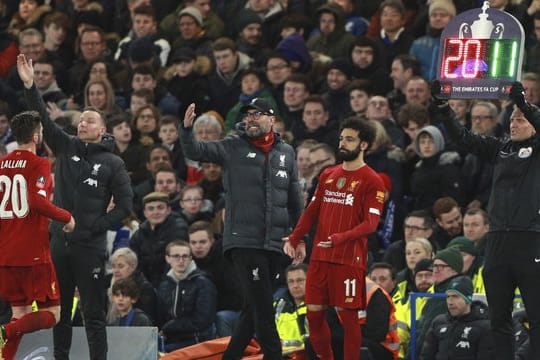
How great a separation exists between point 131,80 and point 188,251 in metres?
5.39

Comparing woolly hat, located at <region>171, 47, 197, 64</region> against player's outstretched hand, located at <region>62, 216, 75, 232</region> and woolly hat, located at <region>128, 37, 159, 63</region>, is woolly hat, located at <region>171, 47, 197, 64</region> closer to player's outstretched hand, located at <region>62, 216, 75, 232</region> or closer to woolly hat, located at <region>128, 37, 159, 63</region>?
woolly hat, located at <region>128, 37, 159, 63</region>

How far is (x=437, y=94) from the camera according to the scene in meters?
12.7

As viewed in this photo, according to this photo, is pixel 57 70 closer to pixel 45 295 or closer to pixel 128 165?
pixel 128 165

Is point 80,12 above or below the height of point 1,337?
above

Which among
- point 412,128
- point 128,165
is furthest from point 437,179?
point 128,165

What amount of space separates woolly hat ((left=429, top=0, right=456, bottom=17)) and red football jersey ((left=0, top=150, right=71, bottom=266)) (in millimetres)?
7117

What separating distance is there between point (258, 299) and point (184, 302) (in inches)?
130

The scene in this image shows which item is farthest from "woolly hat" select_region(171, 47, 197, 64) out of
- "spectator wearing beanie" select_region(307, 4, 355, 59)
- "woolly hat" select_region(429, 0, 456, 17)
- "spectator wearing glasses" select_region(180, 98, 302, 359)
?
"spectator wearing glasses" select_region(180, 98, 302, 359)

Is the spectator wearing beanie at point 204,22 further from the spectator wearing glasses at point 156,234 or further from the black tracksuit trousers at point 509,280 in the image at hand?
the black tracksuit trousers at point 509,280

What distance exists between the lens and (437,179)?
1730cm

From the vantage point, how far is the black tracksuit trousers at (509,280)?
40.5ft

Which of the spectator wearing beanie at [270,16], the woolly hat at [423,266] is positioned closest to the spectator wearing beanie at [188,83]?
the spectator wearing beanie at [270,16]

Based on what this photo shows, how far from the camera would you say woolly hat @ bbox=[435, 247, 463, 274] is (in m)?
15.2

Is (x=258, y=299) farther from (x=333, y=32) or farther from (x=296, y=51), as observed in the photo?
(x=333, y=32)
